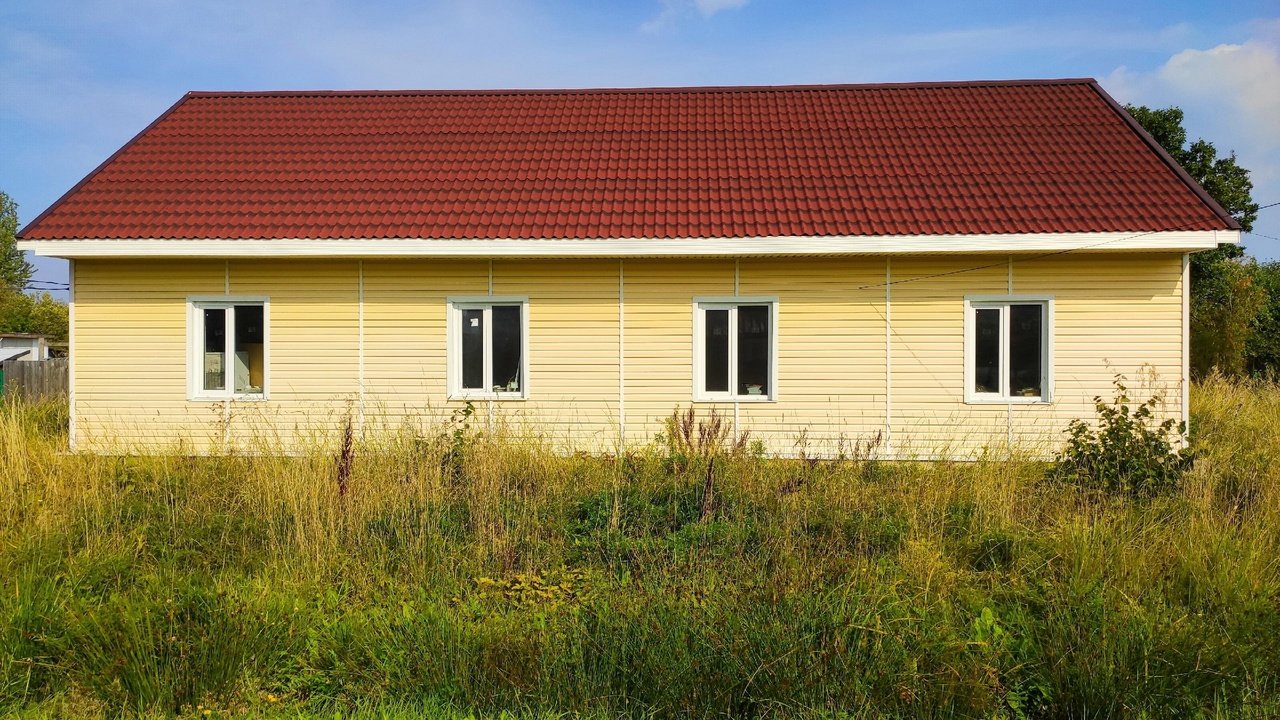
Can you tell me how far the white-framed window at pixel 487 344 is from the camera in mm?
11227

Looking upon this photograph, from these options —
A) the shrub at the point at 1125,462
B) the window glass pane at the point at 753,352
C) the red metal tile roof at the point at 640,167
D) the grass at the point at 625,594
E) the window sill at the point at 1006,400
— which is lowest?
the grass at the point at 625,594

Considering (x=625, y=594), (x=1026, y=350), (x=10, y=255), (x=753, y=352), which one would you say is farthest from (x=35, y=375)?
(x=10, y=255)

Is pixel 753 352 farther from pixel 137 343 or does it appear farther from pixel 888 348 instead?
pixel 137 343

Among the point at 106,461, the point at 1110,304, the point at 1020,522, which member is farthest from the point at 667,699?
the point at 1110,304

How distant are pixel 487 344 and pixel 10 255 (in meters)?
63.8

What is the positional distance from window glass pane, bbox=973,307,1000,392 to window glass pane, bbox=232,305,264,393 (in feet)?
32.4

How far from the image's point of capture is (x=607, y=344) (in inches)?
438

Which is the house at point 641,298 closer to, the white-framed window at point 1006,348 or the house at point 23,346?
the white-framed window at point 1006,348

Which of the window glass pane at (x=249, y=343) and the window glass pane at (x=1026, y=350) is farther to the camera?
the window glass pane at (x=249, y=343)

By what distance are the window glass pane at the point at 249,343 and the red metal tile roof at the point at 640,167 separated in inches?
45.8

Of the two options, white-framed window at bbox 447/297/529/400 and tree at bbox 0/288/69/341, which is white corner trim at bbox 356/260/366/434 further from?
tree at bbox 0/288/69/341

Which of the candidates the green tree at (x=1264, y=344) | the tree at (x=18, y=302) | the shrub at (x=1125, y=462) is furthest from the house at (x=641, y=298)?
the tree at (x=18, y=302)

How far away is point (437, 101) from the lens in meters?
14.6

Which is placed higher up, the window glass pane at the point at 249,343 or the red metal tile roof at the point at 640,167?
the red metal tile roof at the point at 640,167
